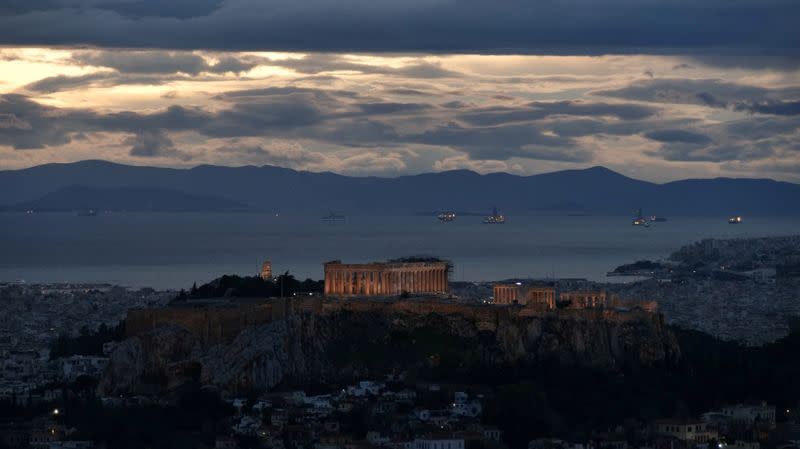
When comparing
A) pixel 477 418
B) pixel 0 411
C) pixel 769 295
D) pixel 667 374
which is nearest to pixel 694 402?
pixel 667 374

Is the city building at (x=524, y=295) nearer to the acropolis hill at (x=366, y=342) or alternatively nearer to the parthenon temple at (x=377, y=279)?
the acropolis hill at (x=366, y=342)

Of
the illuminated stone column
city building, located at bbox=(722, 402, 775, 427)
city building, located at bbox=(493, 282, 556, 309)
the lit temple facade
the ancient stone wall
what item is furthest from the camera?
the illuminated stone column

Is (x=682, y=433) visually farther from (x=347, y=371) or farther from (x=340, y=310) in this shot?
(x=340, y=310)

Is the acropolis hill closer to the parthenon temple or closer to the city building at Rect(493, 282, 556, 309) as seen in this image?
the city building at Rect(493, 282, 556, 309)

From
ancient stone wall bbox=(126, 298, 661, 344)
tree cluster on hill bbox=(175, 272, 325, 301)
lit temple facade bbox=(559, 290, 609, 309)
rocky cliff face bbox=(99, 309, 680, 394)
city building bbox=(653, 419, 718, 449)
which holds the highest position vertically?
tree cluster on hill bbox=(175, 272, 325, 301)

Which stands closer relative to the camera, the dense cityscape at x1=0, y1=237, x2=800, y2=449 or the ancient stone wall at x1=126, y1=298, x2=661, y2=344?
the dense cityscape at x1=0, y1=237, x2=800, y2=449

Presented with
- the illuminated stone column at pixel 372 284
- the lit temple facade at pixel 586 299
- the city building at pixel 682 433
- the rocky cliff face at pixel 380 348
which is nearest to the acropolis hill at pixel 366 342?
the rocky cliff face at pixel 380 348

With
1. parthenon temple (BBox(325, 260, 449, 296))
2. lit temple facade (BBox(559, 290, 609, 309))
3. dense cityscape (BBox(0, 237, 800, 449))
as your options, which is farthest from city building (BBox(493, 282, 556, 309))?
parthenon temple (BBox(325, 260, 449, 296))

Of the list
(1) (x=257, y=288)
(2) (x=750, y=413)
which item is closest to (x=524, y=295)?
(1) (x=257, y=288)
